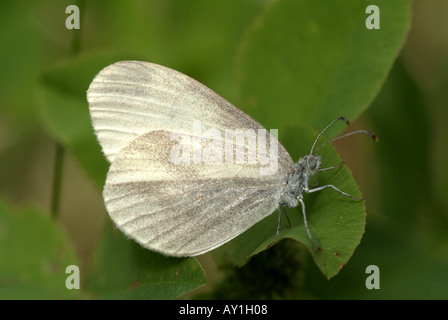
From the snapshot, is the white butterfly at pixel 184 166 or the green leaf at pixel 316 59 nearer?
the white butterfly at pixel 184 166

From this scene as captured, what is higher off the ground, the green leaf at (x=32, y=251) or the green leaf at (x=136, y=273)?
the green leaf at (x=136, y=273)

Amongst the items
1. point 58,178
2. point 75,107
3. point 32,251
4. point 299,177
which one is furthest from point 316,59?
point 32,251

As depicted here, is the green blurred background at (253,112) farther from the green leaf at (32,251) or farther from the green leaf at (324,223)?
the green leaf at (324,223)

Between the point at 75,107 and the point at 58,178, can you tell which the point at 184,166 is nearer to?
the point at 75,107

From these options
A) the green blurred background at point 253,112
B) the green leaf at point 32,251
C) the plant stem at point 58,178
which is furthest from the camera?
the plant stem at point 58,178

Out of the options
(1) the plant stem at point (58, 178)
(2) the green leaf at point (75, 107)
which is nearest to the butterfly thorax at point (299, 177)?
(2) the green leaf at point (75, 107)

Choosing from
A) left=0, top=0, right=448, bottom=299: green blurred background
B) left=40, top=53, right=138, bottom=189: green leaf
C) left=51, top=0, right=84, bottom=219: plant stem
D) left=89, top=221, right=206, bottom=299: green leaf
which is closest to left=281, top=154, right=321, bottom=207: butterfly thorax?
left=0, top=0, right=448, bottom=299: green blurred background

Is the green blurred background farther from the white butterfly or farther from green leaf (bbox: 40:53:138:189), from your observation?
the white butterfly
